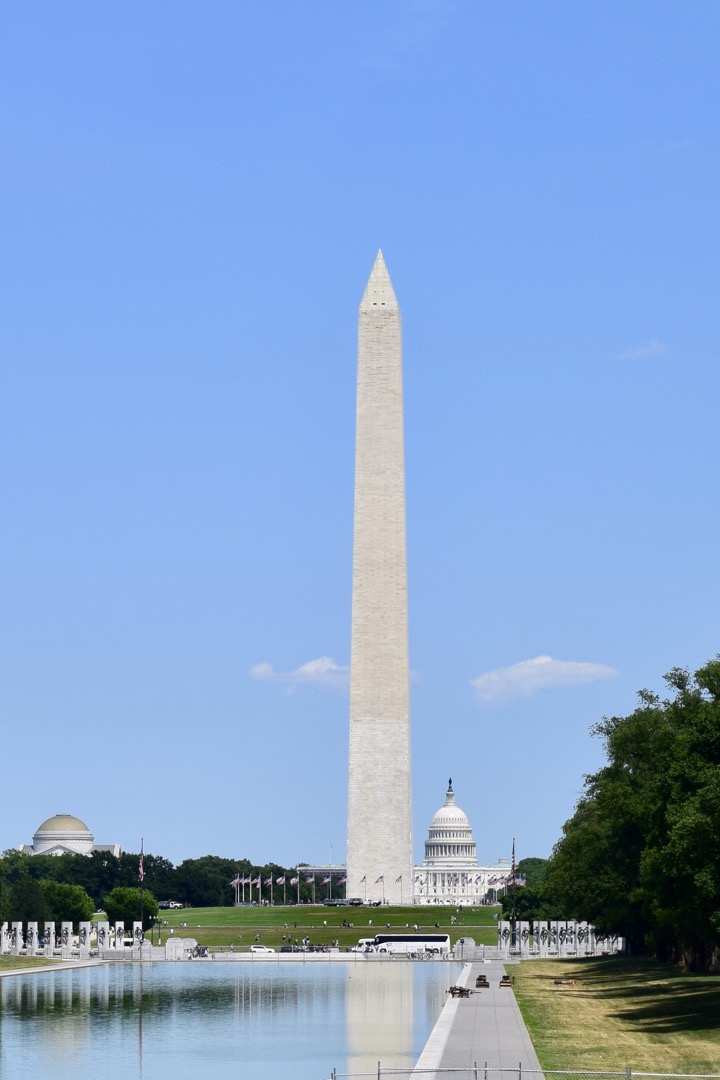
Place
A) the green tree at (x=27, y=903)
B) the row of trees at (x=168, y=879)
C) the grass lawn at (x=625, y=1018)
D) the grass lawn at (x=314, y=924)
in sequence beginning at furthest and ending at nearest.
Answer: the row of trees at (x=168, y=879) → the green tree at (x=27, y=903) → the grass lawn at (x=314, y=924) → the grass lawn at (x=625, y=1018)

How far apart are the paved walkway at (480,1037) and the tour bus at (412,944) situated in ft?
118

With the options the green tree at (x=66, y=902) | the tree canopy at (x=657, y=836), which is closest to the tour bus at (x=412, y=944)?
the tree canopy at (x=657, y=836)

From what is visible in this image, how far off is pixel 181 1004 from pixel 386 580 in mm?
64285

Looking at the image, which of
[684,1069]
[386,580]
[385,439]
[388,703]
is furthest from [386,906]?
[684,1069]

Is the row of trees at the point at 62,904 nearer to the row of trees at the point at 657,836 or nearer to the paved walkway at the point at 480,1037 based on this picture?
the row of trees at the point at 657,836

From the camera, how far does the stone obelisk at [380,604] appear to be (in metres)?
115

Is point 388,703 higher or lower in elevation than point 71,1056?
higher

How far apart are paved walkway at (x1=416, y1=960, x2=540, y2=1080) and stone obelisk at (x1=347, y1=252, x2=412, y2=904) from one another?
60.5m

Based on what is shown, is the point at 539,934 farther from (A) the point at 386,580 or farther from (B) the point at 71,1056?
(B) the point at 71,1056

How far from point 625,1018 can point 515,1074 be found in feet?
46.9

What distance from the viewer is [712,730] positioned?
4447cm

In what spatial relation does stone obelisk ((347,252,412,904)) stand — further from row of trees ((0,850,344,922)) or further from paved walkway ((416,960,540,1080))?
paved walkway ((416,960,540,1080))

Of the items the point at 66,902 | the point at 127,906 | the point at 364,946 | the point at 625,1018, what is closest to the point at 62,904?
the point at 66,902

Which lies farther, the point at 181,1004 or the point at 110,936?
the point at 110,936
